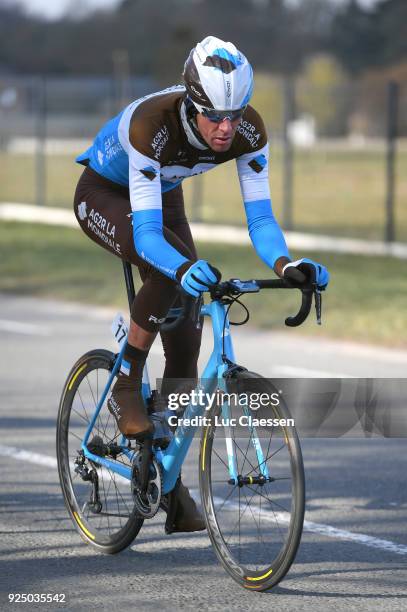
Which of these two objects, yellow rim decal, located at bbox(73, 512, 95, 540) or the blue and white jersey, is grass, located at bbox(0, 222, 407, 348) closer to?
yellow rim decal, located at bbox(73, 512, 95, 540)

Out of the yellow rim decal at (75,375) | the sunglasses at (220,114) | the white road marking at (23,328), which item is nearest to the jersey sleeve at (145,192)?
the sunglasses at (220,114)

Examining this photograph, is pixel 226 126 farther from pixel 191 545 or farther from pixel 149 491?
pixel 191 545

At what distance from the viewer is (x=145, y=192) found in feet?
17.0

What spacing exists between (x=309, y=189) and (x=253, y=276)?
818 inches

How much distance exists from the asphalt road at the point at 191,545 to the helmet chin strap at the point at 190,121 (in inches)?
66.2

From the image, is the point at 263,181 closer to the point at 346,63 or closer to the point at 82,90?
the point at 82,90

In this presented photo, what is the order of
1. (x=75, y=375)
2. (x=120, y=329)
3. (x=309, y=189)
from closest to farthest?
(x=120, y=329) → (x=75, y=375) → (x=309, y=189)

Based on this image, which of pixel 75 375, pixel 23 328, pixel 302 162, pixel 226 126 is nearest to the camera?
pixel 226 126

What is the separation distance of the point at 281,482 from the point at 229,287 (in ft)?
5.17

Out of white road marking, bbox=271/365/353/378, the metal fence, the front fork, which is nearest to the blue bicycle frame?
the front fork

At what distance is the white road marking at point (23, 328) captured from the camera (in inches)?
490

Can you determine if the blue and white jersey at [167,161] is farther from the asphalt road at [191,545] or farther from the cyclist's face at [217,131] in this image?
the asphalt road at [191,545]

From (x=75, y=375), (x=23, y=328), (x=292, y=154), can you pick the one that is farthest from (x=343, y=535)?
(x=292, y=154)

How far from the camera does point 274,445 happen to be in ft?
16.0
